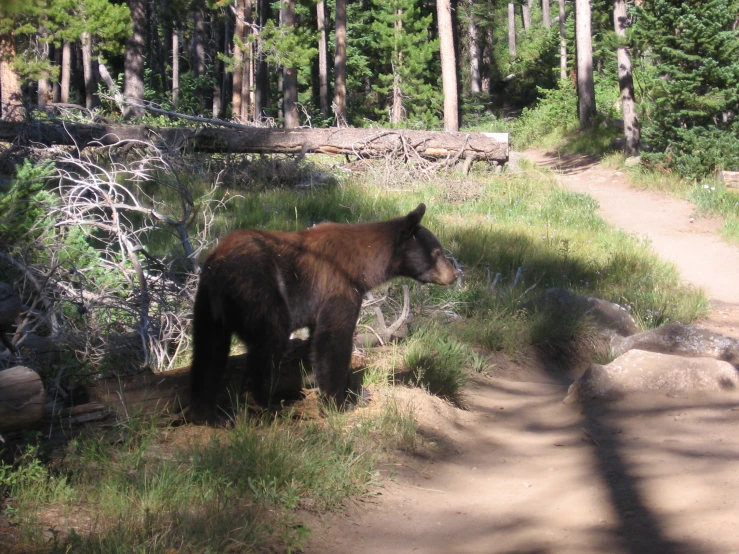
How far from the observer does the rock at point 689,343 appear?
26.2ft

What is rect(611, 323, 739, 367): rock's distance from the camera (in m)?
7.98

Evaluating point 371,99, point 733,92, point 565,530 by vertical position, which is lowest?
point 565,530

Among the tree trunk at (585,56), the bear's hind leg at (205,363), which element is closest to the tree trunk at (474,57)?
the tree trunk at (585,56)

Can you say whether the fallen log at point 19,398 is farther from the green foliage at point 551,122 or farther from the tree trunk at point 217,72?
the tree trunk at point 217,72

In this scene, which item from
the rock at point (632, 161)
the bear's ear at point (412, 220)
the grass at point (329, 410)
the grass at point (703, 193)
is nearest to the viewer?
the grass at point (329, 410)

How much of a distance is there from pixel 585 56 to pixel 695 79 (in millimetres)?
9501

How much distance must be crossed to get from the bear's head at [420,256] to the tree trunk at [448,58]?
17422mm

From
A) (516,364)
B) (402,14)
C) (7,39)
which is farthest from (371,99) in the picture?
(516,364)

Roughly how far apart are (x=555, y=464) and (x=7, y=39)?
1987 cm

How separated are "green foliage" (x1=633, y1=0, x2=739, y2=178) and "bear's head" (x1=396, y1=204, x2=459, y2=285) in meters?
14.4

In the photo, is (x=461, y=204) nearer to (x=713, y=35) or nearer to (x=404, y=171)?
(x=404, y=171)

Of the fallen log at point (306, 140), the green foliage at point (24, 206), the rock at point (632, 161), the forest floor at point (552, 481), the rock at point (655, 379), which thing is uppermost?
the fallen log at point (306, 140)

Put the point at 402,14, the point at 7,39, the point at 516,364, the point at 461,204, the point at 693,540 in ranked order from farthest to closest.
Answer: the point at 402,14, the point at 7,39, the point at 461,204, the point at 516,364, the point at 693,540

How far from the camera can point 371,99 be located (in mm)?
→ 47438
